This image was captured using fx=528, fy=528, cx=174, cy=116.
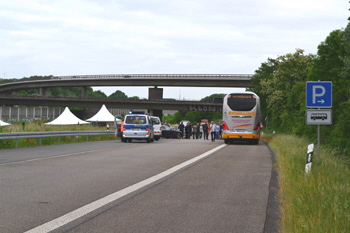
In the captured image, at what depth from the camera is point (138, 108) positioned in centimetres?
9044

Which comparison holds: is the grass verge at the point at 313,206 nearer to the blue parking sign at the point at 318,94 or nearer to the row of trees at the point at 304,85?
the blue parking sign at the point at 318,94

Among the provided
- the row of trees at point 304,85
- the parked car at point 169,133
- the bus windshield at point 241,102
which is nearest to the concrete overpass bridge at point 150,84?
the row of trees at point 304,85

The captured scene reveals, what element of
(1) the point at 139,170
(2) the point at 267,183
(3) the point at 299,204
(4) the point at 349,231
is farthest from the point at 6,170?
(4) the point at 349,231

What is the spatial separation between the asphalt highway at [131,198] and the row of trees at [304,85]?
1533cm

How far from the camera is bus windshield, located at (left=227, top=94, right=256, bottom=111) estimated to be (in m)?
32.8

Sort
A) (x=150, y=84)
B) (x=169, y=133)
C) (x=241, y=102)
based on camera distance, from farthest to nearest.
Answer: (x=150, y=84)
(x=169, y=133)
(x=241, y=102)

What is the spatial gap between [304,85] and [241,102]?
17.2m

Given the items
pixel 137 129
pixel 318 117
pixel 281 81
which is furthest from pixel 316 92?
pixel 281 81

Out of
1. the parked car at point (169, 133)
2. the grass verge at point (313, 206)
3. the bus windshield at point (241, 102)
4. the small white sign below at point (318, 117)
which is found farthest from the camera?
the parked car at point (169, 133)

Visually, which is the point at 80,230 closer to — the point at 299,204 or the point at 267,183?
the point at 299,204

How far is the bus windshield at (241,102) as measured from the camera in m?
32.8

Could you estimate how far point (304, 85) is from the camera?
48.2 meters

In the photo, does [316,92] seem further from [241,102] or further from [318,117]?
[241,102]

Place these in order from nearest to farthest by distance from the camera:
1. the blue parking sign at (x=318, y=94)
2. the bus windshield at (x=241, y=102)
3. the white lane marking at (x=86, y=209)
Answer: the white lane marking at (x=86, y=209) < the blue parking sign at (x=318, y=94) < the bus windshield at (x=241, y=102)
